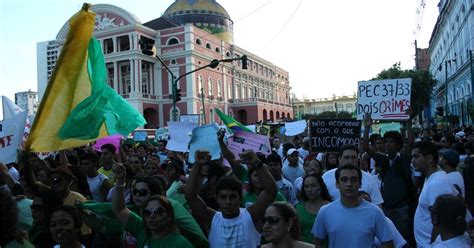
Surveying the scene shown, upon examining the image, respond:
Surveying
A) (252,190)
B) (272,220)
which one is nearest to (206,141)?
(252,190)

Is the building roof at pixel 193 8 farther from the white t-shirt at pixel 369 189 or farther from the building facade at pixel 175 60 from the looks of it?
the white t-shirt at pixel 369 189

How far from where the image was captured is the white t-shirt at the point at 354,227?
3.69 metres

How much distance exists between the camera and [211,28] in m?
66.2

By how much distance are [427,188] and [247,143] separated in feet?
9.78

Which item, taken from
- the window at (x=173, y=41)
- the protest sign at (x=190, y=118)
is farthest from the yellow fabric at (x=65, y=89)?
the window at (x=173, y=41)

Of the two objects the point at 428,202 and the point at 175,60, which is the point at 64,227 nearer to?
the point at 428,202

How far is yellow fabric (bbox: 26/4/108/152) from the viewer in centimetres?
480

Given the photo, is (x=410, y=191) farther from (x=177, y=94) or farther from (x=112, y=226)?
(x=177, y=94)

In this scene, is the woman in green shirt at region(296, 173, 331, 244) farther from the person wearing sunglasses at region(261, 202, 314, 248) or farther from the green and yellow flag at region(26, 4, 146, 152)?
the green and yellow flag at region(26, 4, 146, 152)

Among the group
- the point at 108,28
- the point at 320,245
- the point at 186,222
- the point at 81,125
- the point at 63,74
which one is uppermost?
the point at 108,28

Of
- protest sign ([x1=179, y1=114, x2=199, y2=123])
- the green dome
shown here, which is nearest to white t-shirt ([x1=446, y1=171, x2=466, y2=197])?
protest sign ([x1=179, y1=114, x2=199, y2=123])

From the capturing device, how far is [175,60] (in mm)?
56719

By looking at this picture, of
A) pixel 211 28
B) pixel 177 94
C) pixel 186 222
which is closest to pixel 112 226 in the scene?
pixel 186 222

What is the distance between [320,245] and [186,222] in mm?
1055
